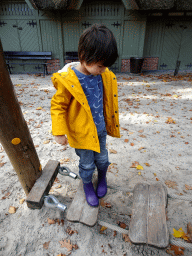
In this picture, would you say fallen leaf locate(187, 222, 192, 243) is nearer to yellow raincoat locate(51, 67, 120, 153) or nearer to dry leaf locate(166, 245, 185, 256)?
dry leaf locate(166, 245, 185, 256)

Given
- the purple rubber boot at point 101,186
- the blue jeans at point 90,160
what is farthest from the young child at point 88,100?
the purple rubber boot at point 101,186

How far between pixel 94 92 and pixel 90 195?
104 centimetres

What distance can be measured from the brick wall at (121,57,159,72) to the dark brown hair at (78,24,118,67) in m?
8.15

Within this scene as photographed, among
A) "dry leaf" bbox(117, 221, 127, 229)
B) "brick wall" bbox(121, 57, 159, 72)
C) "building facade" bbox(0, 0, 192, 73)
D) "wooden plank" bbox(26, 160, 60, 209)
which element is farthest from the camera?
"brick wall" bbox(121, 57, 159, 72)

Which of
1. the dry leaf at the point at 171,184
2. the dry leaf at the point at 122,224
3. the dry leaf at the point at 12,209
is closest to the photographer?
the dry leaf at the point at 122,224

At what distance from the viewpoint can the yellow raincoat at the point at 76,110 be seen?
1233 mm

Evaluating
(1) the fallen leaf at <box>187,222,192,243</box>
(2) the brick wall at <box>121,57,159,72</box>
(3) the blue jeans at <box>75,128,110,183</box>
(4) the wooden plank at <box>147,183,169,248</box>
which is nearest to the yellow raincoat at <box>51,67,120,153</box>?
(3) the blue jeans at <box>75,128,110,183</box>

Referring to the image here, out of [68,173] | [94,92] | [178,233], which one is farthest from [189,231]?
[94,92]

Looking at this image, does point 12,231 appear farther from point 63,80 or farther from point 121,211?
point 63,80

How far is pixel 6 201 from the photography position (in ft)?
6.35

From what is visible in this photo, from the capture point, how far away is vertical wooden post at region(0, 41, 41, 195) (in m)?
1.17

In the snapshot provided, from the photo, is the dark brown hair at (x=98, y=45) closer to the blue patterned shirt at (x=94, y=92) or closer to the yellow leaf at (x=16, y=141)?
the blue patterned shirt at (x=94, y=92)

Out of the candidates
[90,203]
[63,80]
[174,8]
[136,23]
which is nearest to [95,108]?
[63,80]

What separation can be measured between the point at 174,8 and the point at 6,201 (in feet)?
30.9
